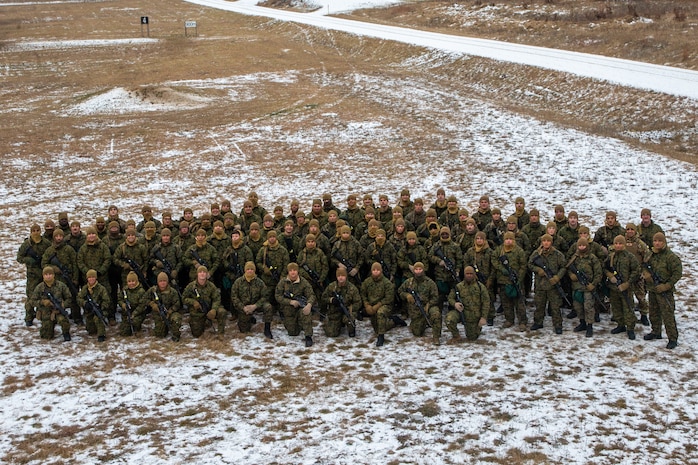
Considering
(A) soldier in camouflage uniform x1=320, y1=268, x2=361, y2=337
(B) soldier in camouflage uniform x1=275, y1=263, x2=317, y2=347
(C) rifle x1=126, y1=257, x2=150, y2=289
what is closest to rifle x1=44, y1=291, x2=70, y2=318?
(C) rifle x1=126, y1=257, x2=150, y2=289

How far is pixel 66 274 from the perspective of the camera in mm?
14344

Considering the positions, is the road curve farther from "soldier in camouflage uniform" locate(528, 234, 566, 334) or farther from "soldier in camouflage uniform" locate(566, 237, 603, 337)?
"soldier in camouflage uniform" locate(528, 234, 566, 334)

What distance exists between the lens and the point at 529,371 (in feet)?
37.7

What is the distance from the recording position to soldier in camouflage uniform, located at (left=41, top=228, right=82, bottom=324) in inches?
559

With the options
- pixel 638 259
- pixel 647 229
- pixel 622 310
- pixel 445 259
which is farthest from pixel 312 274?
pixel 647 229

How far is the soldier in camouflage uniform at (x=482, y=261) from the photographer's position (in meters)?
13.7

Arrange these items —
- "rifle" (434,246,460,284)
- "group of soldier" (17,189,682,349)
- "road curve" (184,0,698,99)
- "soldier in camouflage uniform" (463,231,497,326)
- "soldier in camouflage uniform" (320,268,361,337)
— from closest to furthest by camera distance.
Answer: "group of soldier" (17,189,682,349)
"soldier in camouflage uniform" (320,268,361,337)
"soldier in camouflage uniform" (463,231,497,326)
"rifle" (434,246,460,284)
"road curve" (184,0,698,99)

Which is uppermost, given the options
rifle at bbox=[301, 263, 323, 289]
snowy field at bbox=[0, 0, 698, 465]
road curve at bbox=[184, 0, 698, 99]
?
road curve at bbox=[184, 0, 698, 99]

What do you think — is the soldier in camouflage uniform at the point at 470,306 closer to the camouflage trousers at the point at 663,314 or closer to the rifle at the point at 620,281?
the rifle at the point at 620,281

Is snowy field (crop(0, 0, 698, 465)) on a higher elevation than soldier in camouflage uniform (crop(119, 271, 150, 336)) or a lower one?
lower

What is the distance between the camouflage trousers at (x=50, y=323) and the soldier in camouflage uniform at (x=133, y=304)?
1.04 meters

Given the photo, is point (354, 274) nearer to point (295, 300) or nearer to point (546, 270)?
point (295, 300)

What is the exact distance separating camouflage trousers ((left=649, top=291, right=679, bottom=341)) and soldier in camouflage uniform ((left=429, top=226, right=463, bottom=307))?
369 centimetres

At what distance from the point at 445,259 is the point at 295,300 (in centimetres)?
321
